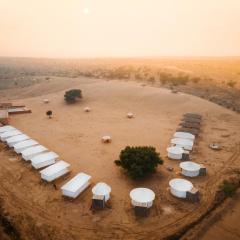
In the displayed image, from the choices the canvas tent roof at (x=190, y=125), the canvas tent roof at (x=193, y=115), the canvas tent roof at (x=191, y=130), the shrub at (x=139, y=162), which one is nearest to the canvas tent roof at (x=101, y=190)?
the shrub at (x=139, y=162)

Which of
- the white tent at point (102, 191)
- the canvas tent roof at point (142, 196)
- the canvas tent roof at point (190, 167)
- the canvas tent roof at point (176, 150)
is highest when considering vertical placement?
the canvas tent roof at point (176, 150)

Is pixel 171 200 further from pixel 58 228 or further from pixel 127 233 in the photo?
pixel 58 228

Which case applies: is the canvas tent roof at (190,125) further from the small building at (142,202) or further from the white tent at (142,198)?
the small building at (142,202)

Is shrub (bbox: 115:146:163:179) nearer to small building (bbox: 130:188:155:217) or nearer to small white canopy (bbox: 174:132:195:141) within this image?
small building (bbox: 130:188:155:217)

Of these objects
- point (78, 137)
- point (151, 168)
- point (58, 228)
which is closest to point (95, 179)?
point (151, 168)

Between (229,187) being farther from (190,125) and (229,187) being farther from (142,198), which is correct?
(190,125)

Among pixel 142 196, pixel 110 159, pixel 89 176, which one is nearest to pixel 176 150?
pixel 110 159
